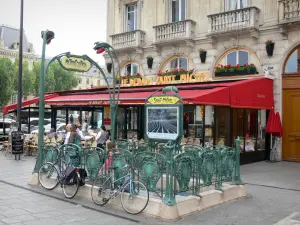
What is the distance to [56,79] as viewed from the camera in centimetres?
5519

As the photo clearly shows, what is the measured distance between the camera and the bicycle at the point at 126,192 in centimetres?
654

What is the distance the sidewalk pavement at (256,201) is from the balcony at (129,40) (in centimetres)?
919

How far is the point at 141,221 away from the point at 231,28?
11.3 metres

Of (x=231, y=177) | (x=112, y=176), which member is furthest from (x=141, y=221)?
(x=231, y=177)

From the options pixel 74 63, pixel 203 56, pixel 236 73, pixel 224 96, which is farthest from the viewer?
pixel 203 56

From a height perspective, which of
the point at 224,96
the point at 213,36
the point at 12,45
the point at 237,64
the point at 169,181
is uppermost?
the point at 12,45

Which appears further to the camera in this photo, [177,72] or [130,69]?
[130,69]

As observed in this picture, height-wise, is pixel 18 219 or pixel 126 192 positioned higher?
pixel 126 192

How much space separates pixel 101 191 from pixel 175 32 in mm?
11949

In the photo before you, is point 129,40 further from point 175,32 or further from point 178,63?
point 178,63

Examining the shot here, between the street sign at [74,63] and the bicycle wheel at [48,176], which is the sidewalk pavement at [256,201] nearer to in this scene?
the bicycle wheel at [48,176]

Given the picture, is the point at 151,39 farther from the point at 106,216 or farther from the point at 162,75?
the point at 106,216

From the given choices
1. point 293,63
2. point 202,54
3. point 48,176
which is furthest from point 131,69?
point 48,176

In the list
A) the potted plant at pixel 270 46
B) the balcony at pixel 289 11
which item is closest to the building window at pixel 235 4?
the balcony at pixel 289 11
